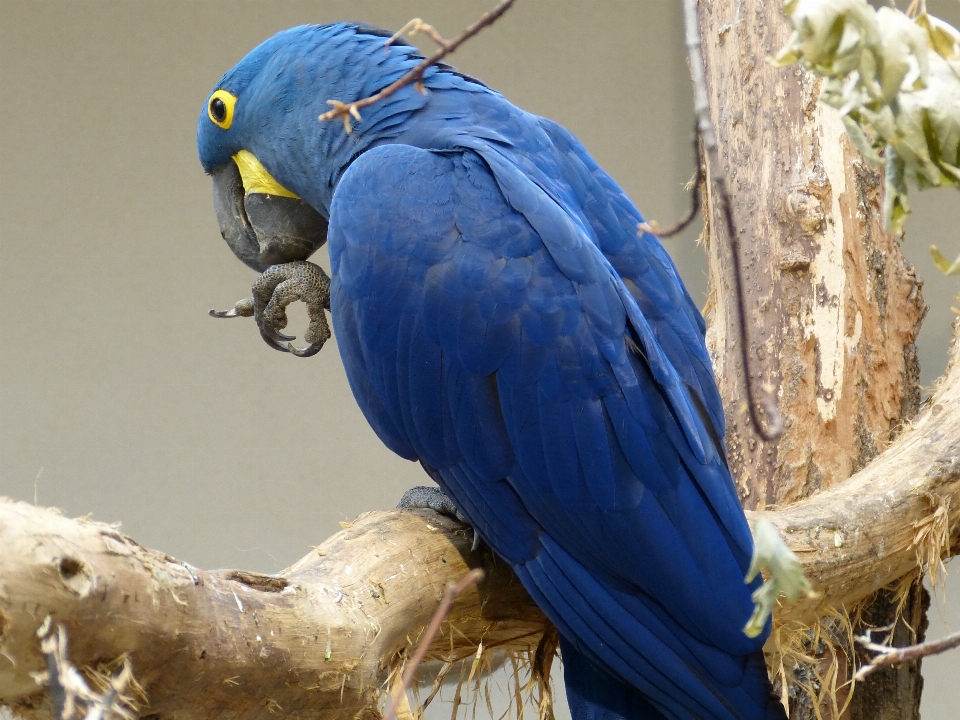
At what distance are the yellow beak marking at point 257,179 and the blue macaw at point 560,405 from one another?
38 centimetres

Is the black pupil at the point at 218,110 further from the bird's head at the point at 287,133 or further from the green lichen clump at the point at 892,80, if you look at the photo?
the green lichen clump at the point at 892,80

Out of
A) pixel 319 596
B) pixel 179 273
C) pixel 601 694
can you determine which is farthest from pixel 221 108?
pixel 179 273

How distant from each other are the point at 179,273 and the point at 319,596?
2161 mm

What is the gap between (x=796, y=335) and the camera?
5.62ft

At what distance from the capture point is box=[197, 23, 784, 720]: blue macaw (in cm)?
112

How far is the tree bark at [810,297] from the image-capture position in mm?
1698

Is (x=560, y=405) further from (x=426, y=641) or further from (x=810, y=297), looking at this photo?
(x=810, y=297)

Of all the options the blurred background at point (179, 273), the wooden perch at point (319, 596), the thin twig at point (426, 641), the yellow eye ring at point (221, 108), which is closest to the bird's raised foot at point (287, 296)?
the yellow eye ring at point (221, 108)

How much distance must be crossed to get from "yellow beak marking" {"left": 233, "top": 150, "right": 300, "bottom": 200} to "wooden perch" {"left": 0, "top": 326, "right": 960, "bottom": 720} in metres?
0.67

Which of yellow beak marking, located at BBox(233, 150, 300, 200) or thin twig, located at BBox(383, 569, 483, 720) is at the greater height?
yellow beak marking, located at BBox(233, 150, 300, 200)

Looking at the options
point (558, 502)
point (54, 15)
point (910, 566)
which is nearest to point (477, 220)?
point (558, 502)

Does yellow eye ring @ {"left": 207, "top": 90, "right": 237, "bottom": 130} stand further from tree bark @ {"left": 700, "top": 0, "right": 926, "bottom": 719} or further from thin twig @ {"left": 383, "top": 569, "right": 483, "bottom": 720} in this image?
thin twig @ {"left": 383, "top": 569, "right": 483, "bottom": 720}

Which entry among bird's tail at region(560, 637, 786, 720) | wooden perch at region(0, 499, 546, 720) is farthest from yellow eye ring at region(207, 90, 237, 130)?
bird's tail at region(560, 637, 786, 720)

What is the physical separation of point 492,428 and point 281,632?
40cm
